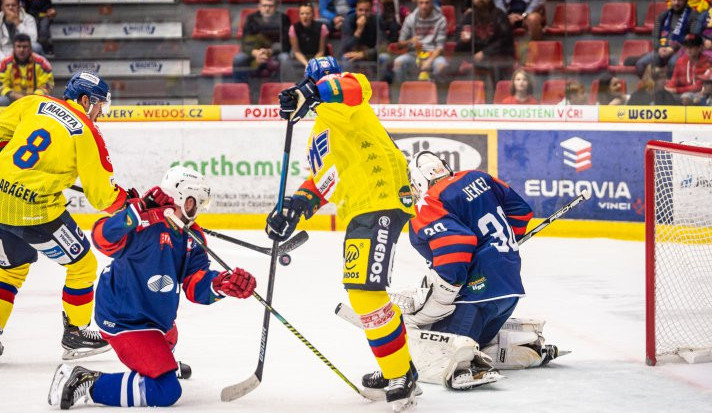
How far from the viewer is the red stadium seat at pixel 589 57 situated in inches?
351

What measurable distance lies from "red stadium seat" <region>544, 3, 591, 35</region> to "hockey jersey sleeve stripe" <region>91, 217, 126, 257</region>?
18.0 feet

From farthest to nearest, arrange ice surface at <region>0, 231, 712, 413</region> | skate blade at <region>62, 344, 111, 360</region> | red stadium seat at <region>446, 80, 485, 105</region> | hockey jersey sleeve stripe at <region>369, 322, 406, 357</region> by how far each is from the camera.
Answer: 1. red stadium seat at <region>446, 80, 485, 105</region>
2. skate blade at <region>62, 344, 111, 360</region>
3. ice surface at <region>0, 231, 712, 413</region>
4. hockey jersey sleeve stripe at <region>369, 322, 406, 357</region>

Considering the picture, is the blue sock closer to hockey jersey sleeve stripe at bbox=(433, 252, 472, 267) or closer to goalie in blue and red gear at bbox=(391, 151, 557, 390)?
goalie in blue and red gear at bbox=(391, 151, 557, 390)

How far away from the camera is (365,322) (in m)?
4.27

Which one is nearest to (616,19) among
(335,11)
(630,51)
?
(630,51)

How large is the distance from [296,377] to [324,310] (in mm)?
1463

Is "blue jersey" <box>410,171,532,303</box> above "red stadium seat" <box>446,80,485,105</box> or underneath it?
underneath

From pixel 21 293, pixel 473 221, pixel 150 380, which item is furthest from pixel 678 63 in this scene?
pixel 150 380

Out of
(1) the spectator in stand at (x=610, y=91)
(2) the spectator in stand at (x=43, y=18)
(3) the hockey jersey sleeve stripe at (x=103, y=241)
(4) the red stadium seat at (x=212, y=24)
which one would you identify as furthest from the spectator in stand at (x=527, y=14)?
(3) the hockey jersey sleeve stripe at (x=103, y=241)

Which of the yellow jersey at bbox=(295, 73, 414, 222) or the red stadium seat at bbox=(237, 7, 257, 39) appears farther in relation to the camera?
the red stadium seat at bbox=(237, 7, 257, 39)

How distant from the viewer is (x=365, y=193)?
4336 mm

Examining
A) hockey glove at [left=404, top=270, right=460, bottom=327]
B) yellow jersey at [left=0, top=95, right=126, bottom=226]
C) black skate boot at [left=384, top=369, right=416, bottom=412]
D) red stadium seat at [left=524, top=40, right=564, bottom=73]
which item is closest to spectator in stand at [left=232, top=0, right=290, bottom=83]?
red stadium seat at [left=524, top=40, right=564, bottom=73]

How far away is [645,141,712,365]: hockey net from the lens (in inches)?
201

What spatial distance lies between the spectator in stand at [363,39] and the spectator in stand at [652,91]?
6.48 ft
